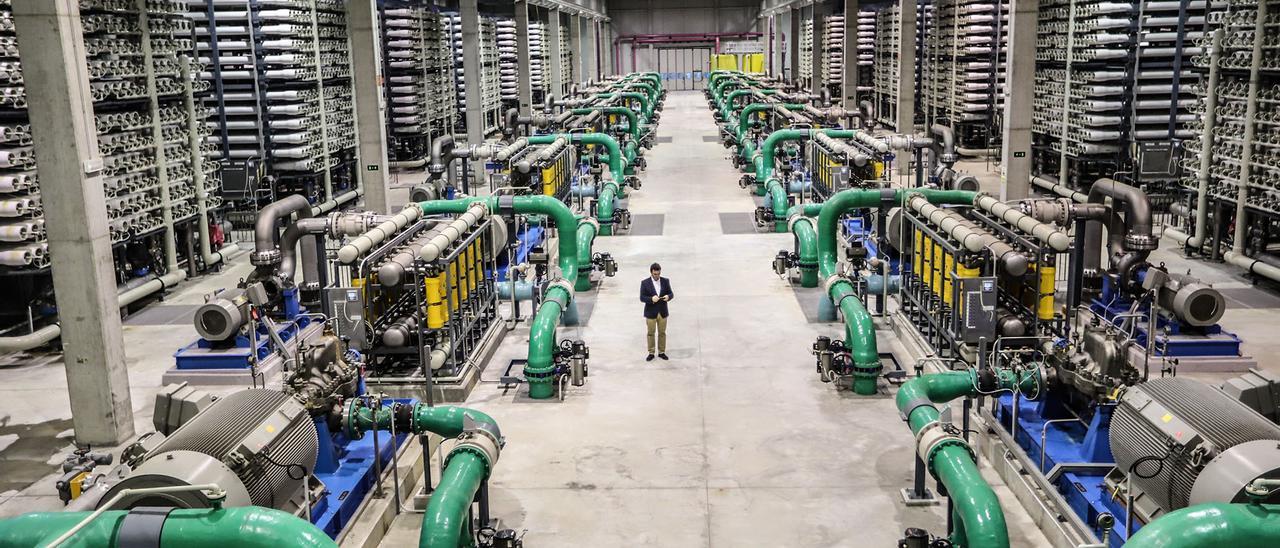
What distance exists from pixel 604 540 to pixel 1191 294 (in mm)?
8791

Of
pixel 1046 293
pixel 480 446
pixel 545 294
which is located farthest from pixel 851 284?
pixel 480 446

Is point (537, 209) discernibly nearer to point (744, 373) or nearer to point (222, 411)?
point (744, 373)

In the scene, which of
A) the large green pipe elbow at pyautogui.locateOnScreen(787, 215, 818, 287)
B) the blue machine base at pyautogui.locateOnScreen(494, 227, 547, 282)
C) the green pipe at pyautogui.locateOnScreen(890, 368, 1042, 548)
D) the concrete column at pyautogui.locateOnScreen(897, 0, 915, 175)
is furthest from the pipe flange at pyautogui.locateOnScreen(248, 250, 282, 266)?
the concrete column at pyautogui.locateOnScreen(897, 0, 915, 175)

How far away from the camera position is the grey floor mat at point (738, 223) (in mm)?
24906

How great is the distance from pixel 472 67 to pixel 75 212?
2121 cm

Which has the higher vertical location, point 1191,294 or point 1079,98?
point 1079,98

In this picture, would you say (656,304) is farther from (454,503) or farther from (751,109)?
(751,109)

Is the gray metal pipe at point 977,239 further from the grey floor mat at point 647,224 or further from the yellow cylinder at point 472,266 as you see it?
the grey floor mat at point 647,224

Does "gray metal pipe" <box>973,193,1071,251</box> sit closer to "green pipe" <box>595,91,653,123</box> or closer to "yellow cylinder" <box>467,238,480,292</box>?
"yellow cylinder" <box>467,238,480,292</box>

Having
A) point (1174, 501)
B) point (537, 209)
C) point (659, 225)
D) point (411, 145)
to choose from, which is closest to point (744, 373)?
point (537, 209)

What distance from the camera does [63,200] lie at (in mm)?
11445

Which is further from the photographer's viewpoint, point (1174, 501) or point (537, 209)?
point (537, 209)

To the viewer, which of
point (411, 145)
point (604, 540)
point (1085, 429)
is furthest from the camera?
point (411, 145)

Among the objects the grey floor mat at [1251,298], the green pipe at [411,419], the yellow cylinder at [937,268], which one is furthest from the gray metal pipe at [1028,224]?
the green pipe at [411,419]
